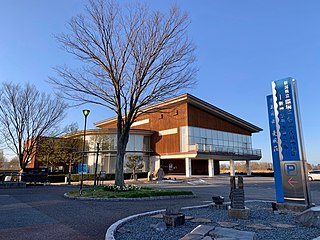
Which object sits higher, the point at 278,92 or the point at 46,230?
the point at 278,92

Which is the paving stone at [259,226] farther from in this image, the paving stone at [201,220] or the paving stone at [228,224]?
the paving stone at [201,220]

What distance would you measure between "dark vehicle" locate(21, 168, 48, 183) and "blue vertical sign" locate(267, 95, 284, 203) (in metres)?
18.0

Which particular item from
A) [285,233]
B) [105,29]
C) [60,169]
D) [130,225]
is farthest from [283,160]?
[60,169]

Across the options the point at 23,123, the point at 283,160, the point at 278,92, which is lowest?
the point at 283,160

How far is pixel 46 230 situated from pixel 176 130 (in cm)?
2657

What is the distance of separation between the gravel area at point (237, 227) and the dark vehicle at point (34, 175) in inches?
633

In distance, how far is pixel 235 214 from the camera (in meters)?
6.11

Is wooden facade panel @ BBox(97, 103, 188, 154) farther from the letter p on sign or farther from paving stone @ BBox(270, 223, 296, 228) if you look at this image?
paving stone @ BBox(270, 223, 296, 228)

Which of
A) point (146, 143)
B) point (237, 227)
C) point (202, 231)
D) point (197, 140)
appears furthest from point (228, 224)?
point (146, 143)

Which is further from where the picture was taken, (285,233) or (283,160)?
(283,160)

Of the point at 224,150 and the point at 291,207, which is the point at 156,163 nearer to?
the point at 224,150

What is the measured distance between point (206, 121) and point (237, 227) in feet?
93.6

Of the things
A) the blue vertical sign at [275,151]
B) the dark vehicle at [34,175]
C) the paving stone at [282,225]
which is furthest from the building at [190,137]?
the paving stone at [282,225]

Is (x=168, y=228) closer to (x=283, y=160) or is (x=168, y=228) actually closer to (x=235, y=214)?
(x=235, y=214)
